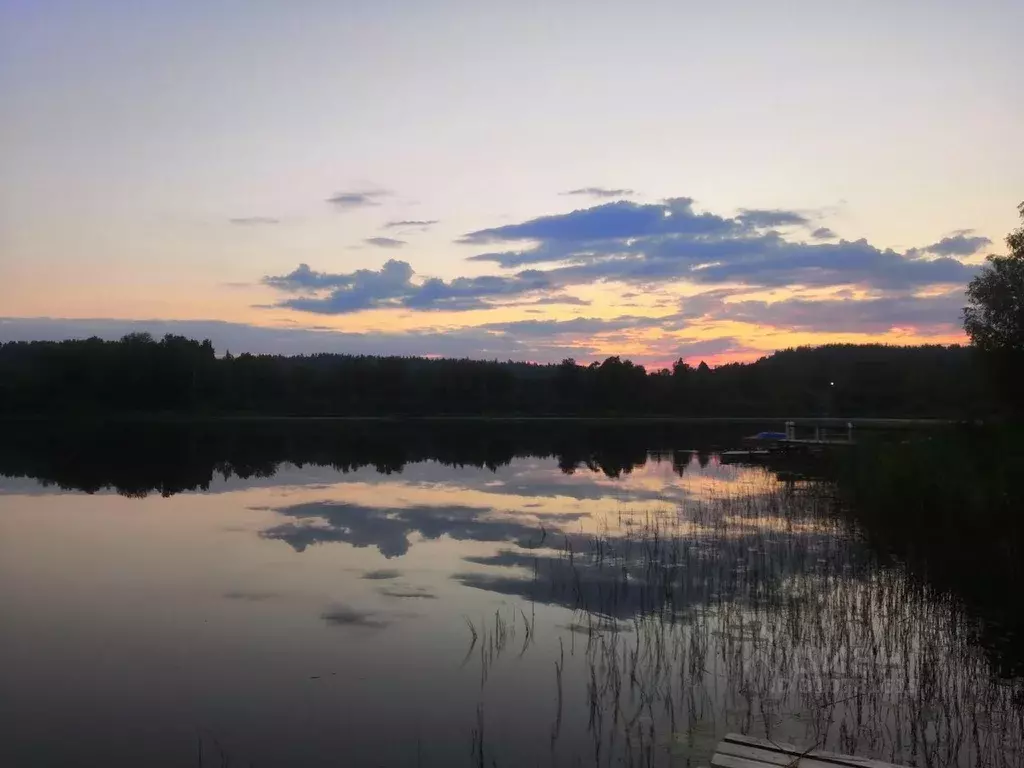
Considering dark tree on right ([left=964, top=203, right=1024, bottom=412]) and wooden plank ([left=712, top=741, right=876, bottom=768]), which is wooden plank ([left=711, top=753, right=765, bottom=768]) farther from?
dark tree on right ([left=964, top=203, right=1024, bottom=412])

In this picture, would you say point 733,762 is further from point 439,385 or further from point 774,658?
point 439,385

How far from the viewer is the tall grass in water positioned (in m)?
7.61

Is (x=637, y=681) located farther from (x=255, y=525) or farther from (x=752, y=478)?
(x=752, y=478)

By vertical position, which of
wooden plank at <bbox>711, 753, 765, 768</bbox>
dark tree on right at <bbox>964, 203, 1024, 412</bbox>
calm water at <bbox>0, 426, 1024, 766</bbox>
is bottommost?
calm water at <bbox>0, 426, 1024, 766</bbox>

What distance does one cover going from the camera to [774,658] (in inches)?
379

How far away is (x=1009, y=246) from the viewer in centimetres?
3734

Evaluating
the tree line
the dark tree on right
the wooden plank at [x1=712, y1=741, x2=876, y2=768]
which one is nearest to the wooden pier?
the wooden plank at [x1=712, y1=741, x2=876, y2=768]

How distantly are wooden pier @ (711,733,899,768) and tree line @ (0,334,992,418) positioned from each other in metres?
78.6

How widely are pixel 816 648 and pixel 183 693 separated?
7474 millimetres

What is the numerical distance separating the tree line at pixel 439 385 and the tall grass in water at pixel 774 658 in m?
70.6

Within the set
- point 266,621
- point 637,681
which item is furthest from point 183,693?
point 637,681

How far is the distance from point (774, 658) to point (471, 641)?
3.80 m

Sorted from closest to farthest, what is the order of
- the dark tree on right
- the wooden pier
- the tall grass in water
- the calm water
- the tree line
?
1. the wooden pier
2. the tall grass in water
3. the calm water
4. the dark tree on right
5. the tree line

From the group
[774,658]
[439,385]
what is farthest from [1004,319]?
[439,385]
